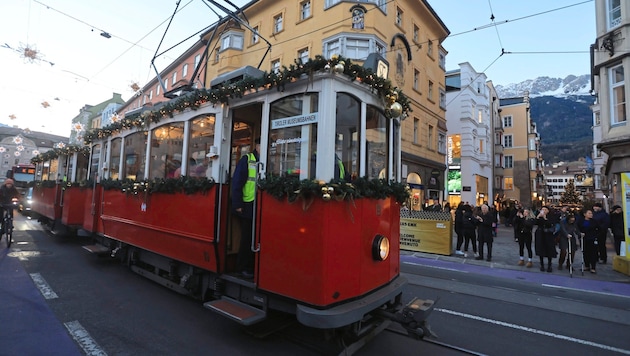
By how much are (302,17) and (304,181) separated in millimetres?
19061

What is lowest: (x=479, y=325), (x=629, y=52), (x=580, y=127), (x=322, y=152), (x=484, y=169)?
(x=479, y=325)

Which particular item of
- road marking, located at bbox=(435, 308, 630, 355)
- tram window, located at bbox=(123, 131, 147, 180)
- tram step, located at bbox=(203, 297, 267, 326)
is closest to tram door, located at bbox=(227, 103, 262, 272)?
tram step, located at bbox=(203, 297, 267, 326)

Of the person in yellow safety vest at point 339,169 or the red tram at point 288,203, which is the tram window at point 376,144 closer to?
the red tram at point 288,203

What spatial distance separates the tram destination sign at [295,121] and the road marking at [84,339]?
2871 millimetres

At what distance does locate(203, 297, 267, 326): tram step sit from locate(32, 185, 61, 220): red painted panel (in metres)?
8.83

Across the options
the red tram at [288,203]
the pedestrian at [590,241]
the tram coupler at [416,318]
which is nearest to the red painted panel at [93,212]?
the red tram at [288,203]

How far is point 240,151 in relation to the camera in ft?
16.8

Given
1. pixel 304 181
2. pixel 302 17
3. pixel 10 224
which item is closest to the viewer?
pixel 304 181

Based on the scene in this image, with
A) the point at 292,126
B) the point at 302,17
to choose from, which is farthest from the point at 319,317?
the point at 302,17

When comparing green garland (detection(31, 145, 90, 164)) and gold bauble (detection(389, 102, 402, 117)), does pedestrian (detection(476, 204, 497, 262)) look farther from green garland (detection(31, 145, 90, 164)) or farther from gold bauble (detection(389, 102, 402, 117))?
green garland (detection(31, 145, 90, 164))

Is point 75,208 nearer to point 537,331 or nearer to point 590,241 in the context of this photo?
point 537,331

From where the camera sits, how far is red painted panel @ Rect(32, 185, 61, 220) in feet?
32.2

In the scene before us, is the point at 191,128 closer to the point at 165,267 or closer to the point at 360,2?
the point at 165,267

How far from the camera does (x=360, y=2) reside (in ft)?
55.0
